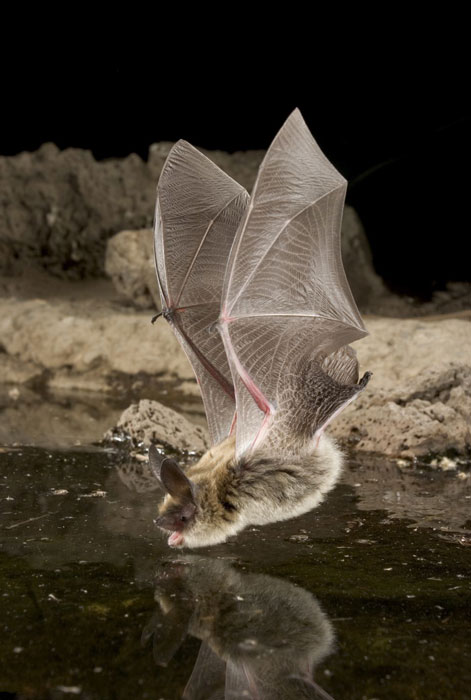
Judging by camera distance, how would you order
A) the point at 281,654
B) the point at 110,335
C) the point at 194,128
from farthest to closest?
the point at 194,128 < the point at 110,335 < the point at 281,654

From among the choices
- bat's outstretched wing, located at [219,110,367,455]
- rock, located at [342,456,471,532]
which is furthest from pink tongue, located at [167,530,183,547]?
rock, located at [342,456,471,532]

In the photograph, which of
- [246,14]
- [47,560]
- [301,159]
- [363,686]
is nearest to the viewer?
[363,686]

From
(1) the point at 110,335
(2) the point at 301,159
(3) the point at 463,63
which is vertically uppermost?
(3) the point at 463,63

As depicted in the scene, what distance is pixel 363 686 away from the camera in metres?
Result: 1.64

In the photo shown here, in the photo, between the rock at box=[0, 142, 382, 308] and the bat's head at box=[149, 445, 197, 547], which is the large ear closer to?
the bat's head at box=[149, 445, 197, 547]

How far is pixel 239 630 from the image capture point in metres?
1.95

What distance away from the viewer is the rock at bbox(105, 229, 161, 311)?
734 cm

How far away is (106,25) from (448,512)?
19.9ft

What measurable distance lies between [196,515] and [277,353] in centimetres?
61

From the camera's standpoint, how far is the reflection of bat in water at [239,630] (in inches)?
65.9

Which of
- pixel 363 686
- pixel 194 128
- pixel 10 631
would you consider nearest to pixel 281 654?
pixel 363 686

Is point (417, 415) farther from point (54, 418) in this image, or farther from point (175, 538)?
point (54, 418)

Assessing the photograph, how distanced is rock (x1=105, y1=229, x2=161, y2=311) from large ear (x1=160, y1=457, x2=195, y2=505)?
16.2 ft

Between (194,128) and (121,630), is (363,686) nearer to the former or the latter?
(121,630)
